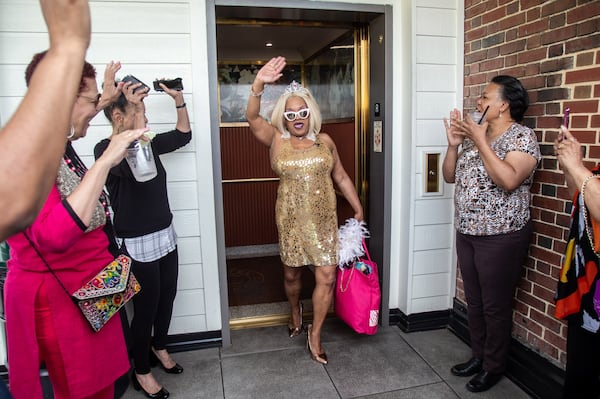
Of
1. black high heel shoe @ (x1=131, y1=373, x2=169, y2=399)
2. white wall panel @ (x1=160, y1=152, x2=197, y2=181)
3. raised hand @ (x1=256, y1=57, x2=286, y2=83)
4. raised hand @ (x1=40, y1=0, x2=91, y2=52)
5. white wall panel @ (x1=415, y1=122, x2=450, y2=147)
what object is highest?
raised hand @ (x1=256, y1=57, x2=286, y2=83)

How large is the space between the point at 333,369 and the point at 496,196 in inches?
54.6

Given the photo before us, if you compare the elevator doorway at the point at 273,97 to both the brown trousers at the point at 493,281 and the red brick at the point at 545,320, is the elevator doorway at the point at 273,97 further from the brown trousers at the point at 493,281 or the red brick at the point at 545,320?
the red brick at the point at 545,320

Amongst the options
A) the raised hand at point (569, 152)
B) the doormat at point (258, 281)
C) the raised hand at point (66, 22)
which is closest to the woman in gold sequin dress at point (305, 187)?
the doormat at point (258, 281)

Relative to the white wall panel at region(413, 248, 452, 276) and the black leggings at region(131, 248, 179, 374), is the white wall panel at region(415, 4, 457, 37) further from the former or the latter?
the black leggings at region(131, 248, 179, 374)

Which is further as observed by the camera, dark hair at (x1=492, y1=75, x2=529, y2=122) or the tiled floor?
the tiled floor

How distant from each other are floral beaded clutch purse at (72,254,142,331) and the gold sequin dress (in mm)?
1238

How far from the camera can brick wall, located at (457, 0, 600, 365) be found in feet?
6.27

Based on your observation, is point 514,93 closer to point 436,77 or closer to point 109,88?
point 436,77

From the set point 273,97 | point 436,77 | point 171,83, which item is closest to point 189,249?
point 171,83

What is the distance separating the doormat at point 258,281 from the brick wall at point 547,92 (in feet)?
6.36

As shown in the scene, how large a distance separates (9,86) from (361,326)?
2488 millimetres

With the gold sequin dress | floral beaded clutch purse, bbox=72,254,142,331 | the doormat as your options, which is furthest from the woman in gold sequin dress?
floral beaded clutch purse, bbox=72,254,142,331

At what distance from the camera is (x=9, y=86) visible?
2.36 metres

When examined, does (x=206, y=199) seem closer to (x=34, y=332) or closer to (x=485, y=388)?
(x=34, y=332)
